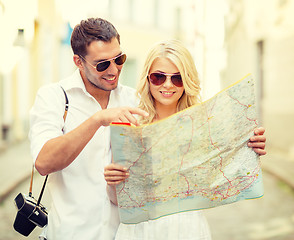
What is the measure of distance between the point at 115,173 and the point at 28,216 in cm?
71

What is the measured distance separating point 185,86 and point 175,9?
81.7 ft

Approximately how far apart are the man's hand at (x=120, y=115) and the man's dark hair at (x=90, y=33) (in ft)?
1.93

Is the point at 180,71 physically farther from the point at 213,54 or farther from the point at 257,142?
the point at 213,54

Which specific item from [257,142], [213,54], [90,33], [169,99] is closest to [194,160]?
[257,142]

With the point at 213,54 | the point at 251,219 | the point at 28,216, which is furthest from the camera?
the point at 213,54

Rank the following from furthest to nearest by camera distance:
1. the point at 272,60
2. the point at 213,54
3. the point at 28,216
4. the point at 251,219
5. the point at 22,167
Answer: the point at 213,54 → the point at 272,60 → the point at 22,167 → the point at 251,219 → the point at 28,216

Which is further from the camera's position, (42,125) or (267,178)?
(267,178)

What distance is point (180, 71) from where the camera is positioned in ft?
6.79

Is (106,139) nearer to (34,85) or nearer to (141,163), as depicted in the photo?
(141,163)

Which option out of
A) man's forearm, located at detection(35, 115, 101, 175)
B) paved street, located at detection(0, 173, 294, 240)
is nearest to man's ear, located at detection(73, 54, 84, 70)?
man's forearm, located at detection(35, 115, 101, 175)

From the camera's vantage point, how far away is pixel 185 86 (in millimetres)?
2080

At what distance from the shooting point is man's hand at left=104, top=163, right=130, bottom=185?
5.73ft

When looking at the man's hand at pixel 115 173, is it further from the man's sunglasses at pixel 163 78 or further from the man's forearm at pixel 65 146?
the man's sunglasses at pixel 163 78

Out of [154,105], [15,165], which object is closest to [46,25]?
[15,165]
